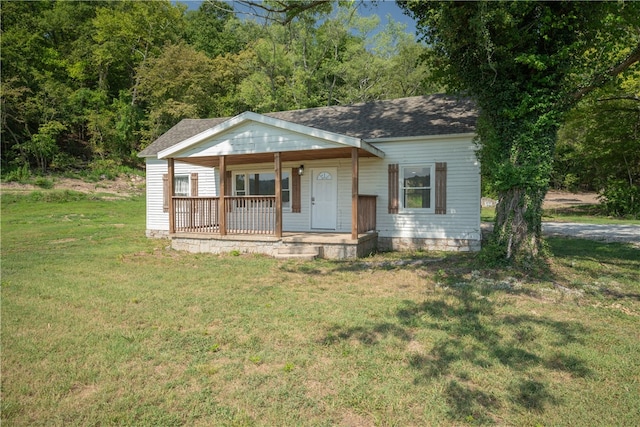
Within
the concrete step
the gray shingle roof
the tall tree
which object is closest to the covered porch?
the concrete step

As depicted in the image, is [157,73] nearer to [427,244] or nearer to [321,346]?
[427,244]

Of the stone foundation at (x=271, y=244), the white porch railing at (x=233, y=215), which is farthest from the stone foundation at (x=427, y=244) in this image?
the white porch railing at (x=233, y=215)

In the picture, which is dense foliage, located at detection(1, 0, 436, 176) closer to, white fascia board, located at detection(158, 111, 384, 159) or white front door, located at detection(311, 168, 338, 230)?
white front door, located at detection(311, 168, 338, 230)

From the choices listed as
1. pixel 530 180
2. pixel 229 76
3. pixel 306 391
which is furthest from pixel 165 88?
pixel 306 391

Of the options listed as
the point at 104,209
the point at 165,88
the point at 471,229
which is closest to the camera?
the point at 471,229

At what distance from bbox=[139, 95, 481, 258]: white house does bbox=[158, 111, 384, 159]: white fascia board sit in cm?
3

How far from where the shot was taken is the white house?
9234mm

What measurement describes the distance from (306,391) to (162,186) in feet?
41.1

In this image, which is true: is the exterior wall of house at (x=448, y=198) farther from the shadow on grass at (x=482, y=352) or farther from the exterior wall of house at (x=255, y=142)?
the shadow on grass at (x=482, y=352)

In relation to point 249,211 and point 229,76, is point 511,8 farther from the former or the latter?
point 229,76

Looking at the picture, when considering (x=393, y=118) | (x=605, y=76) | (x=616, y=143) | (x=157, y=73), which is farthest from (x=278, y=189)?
(x=157, y=73)

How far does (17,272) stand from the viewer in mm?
6910

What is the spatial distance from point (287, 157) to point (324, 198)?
6.21 ft

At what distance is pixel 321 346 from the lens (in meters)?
3.74
